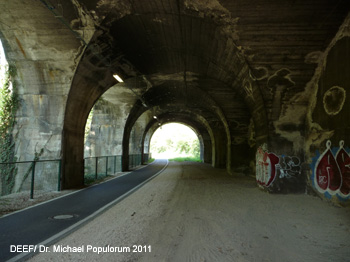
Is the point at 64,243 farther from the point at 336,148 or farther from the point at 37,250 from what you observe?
the point at 336,148

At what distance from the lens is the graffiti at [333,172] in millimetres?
6828

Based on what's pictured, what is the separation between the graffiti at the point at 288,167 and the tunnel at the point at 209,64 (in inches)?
1.3

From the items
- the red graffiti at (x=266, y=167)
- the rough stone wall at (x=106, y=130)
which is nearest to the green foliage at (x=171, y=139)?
the rough stone wall at (x=106, y=130)

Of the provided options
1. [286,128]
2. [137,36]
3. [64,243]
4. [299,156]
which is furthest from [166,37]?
[64,243]

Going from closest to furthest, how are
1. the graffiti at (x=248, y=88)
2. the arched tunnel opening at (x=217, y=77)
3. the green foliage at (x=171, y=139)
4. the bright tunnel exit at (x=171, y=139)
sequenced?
the arched tunnel opening at (x=217, y=77)
the graffiti at (x=248, y=88)
the green foliage at (x=171, y=139)
the bright tunnel exit at (x=171, y=139)

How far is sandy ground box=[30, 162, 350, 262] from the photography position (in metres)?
4.00

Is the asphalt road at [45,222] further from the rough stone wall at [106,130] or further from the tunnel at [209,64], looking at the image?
the rough stone wall at [106,130]

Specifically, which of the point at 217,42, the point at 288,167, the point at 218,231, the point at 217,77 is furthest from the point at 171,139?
the point at 218,231

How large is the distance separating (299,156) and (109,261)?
7895 mm

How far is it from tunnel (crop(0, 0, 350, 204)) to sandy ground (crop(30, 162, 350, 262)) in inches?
62.0

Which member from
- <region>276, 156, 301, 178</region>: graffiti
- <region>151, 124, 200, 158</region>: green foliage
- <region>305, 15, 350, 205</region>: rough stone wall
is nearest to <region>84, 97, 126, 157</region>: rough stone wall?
<region>276, 156, 301, 178</region>: graffiti

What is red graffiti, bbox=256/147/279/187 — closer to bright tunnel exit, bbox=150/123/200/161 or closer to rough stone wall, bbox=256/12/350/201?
rough stone wall, bbox=256/12/350/201

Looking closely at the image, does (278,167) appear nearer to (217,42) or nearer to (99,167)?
(217,42)

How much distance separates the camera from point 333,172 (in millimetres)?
7395
